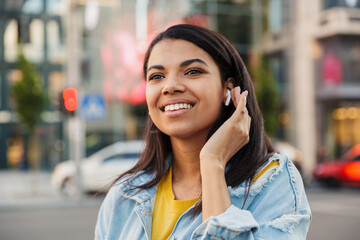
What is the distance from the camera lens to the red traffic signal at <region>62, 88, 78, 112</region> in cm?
1380

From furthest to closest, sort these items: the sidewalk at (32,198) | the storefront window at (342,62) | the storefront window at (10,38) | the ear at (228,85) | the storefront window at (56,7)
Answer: the storefront window at (10,38) → the storefront window at (56,7) → the storefront window at (342,62) → the sidewalk at (32,198) → the ear at (228,85)

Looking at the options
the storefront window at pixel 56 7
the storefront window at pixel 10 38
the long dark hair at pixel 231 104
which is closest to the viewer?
the long dark hair at pixel 231 104

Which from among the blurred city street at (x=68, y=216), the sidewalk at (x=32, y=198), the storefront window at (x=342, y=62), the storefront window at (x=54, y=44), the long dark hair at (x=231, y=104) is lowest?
the sidewalk at (x=32, y=198)

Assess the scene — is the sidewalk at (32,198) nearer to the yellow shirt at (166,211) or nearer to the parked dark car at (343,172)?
the parked dark car at (343,172)

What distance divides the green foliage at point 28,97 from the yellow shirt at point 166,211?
1612 cm

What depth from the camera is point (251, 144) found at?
1761 mm

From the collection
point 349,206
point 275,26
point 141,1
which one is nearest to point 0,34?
point 141,1

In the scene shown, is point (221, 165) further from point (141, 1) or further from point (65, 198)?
point (141, 1)

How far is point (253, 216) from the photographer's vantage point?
158 cm

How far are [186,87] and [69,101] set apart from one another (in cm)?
1256

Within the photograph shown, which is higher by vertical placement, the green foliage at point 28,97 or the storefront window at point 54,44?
the storefront window at point 54,44

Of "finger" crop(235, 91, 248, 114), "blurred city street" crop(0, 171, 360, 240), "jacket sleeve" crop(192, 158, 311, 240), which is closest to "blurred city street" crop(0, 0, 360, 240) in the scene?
"blurred city street" crop(0, 171, 360, 240)

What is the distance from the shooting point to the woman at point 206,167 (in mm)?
1552

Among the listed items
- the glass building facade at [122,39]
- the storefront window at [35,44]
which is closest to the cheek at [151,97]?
the glass building facade at [122,39]
